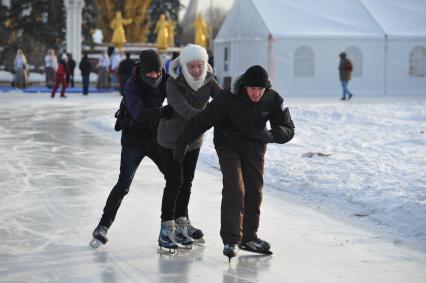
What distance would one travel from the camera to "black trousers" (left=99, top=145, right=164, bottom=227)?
21.9 ft

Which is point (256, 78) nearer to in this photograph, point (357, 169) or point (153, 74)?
point (153, 74)

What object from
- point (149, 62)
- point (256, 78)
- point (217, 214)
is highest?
point (149, 62)

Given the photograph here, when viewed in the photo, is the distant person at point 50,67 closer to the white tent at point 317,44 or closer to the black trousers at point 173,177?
the white tent at point 317,44

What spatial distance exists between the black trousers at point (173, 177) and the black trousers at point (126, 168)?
0.16 m

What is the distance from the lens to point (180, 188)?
668 cm

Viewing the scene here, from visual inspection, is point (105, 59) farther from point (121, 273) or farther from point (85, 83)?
point (121, 273)

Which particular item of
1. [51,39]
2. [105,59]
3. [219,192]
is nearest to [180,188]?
[219,192]

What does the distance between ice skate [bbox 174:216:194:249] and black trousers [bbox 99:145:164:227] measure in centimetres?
43

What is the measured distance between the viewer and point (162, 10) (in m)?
67.9

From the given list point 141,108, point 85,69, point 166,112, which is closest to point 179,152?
point 166,112

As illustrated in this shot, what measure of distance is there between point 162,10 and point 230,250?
62778mm

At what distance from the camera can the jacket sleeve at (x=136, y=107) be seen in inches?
251

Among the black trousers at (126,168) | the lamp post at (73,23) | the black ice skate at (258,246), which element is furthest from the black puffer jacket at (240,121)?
the lamp post at (73,23)

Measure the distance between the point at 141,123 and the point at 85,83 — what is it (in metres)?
24.8
